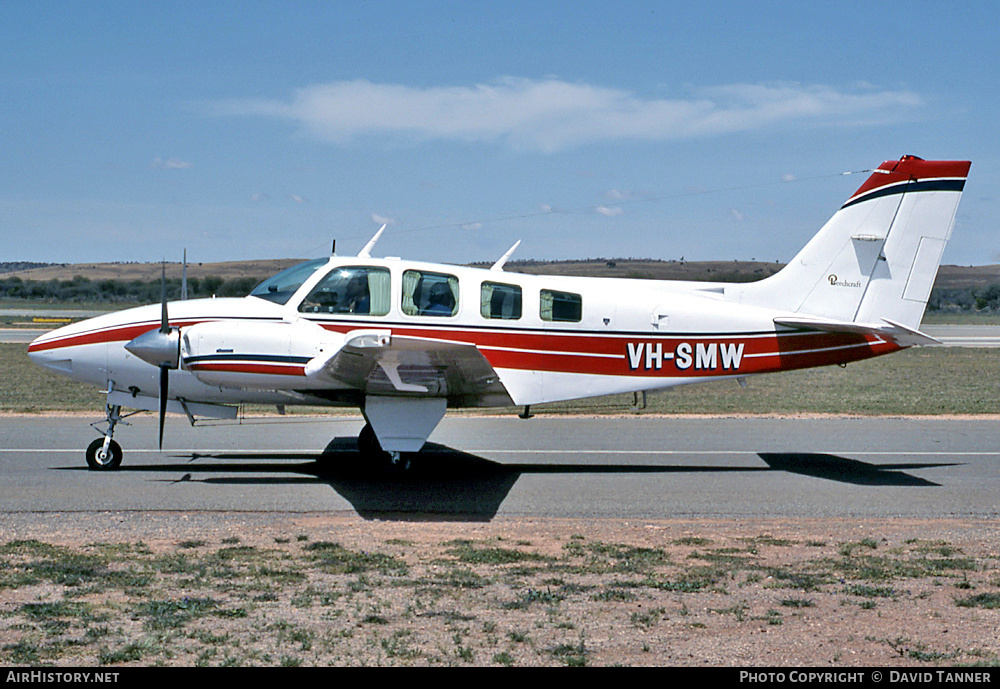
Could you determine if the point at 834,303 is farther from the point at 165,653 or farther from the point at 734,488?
the point at 165,653

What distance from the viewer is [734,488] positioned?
481 inches

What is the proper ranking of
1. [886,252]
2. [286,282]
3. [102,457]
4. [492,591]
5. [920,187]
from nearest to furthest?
[492,591] < [286,282] < [102,457] < [920,187] < [886,252]

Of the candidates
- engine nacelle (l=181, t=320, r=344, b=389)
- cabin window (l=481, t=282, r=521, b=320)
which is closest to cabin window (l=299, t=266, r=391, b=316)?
engine nacelle (l=181, t=320, r=344, b=389)

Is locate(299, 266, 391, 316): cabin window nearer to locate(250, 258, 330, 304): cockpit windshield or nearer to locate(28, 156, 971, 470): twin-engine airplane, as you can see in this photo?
locate(28, 156, 971, 470): twin-engine airplane

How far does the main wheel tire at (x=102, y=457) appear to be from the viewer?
497 inches

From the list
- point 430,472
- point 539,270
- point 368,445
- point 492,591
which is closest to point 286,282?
point 368,445

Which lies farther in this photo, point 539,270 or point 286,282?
point 539,270

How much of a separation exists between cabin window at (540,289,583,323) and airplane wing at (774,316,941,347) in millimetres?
2913

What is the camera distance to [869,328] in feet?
42.8

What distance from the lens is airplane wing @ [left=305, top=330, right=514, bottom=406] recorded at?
33.9ft

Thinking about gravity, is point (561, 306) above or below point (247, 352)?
above

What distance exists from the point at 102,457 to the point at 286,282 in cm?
348

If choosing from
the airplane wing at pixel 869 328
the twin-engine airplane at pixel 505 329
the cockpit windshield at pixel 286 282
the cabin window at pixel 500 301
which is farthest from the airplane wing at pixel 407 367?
the airplane wing at pixel 869 328

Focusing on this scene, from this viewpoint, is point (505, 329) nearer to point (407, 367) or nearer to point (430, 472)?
point (407, 367)
